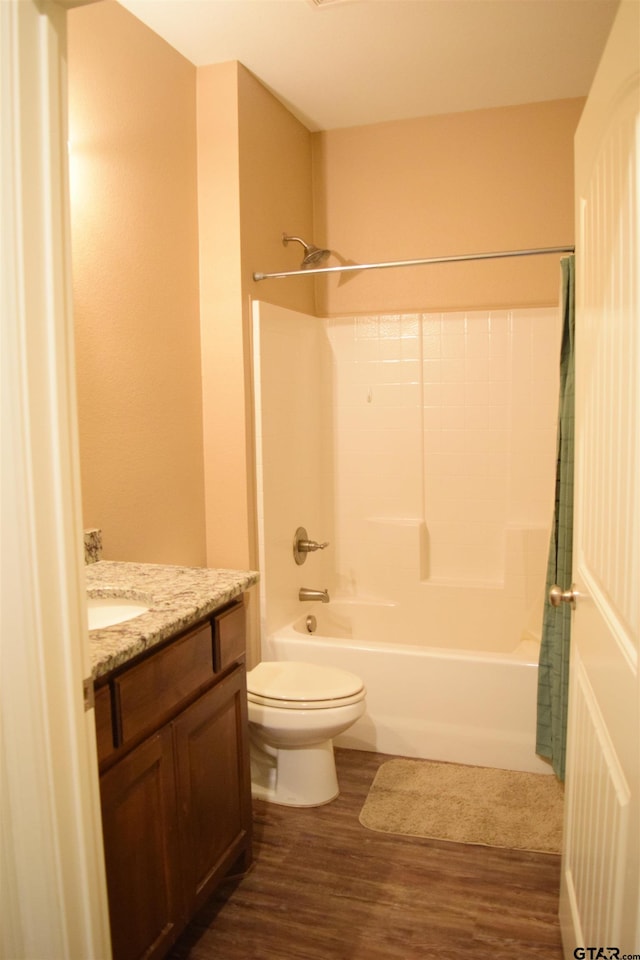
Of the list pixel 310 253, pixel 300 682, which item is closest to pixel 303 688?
pixel 300 682

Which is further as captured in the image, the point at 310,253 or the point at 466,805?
the point at 310,253

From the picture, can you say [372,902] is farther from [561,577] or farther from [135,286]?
[135,286]

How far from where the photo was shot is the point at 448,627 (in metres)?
Answer: 3.45

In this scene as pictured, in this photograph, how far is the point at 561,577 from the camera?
7.82 feet

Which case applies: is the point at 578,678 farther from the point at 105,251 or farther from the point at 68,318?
the point at 105,251

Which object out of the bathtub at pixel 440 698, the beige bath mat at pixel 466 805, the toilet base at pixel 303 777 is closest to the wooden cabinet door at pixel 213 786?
the toilet base at pixel 303 777

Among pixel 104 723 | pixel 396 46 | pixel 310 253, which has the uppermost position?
pixel 396 46

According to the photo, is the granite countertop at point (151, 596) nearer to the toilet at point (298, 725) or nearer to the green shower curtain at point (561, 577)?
the toilet at point (298, 725)

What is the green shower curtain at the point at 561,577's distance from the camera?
227 cm

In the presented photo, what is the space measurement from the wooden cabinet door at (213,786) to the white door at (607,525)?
2.81 feet

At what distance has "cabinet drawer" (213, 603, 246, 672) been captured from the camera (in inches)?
73.7

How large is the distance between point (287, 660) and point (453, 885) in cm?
111

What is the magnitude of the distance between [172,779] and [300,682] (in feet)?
2.75

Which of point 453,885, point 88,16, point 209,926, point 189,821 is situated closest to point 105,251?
point 88,16
